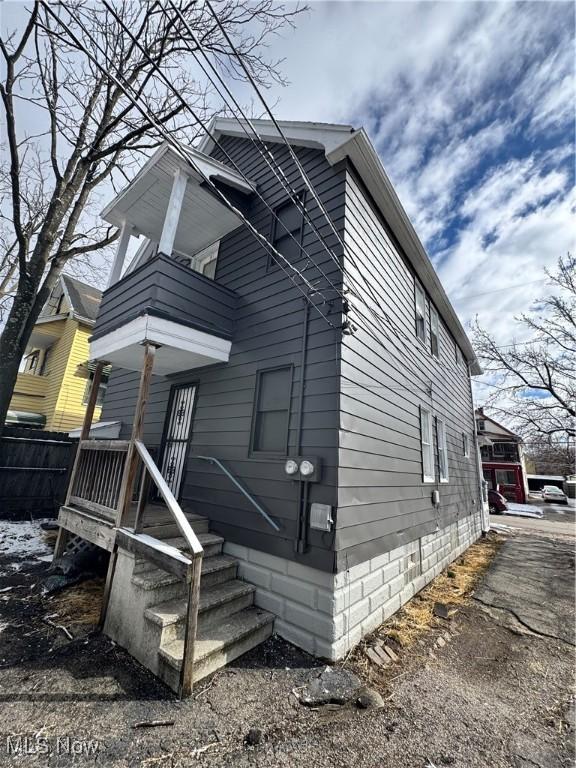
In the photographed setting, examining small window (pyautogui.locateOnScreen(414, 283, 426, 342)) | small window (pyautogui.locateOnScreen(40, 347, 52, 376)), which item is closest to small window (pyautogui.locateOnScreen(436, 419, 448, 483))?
small window (pyautogui.locateOnScreen(414, 283, 426, 342))

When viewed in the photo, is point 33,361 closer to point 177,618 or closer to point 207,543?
point 207,543

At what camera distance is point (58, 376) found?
46.3 feet

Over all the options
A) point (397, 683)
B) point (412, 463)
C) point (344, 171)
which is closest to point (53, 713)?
point (397, 683)

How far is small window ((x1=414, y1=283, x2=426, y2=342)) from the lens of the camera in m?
7.86

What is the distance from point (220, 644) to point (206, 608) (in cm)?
42

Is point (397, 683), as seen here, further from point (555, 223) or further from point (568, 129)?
point (555, 223)

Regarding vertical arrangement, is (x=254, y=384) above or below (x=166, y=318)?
below

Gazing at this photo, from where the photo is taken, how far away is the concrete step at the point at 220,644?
294 cm

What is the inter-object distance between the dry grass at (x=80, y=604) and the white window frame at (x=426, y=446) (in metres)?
6.01

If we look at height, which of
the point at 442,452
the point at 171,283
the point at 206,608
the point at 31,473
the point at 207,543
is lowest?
the point at 206,608

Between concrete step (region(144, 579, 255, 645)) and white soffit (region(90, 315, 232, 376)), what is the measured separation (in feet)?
10.7

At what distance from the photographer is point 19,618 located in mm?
3898

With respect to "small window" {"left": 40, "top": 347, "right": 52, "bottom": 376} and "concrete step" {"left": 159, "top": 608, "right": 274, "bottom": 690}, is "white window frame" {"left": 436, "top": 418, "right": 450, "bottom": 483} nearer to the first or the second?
"concrete step" {"left": 159, "top": 608, "right": 274, "bottom": 690}

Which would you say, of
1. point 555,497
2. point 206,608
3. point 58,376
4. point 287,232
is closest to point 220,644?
point 206,608
